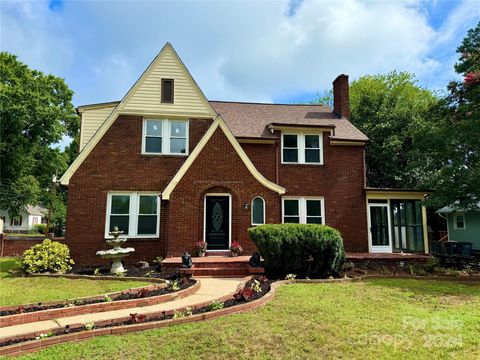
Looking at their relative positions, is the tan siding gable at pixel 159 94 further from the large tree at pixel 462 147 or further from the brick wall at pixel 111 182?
the large tree at pixel 462 147

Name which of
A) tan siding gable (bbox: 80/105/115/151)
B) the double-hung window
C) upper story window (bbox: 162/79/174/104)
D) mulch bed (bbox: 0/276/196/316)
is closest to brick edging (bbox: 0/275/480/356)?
mulch bed (bbox: 0/276/196/316)

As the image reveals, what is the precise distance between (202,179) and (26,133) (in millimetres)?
27200

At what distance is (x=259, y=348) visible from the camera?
4.84 meters

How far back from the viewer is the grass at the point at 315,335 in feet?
15.5

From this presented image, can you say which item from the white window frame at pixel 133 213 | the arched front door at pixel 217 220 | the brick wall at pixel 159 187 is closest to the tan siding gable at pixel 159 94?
the brick wall at pixel 159 187

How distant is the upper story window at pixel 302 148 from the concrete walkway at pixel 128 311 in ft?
26.1

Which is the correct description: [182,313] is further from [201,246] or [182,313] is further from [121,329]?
[201,246]

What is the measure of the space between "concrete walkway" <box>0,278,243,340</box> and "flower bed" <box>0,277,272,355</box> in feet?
0.84

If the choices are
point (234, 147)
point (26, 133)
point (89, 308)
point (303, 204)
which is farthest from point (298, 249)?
point (26, 133)

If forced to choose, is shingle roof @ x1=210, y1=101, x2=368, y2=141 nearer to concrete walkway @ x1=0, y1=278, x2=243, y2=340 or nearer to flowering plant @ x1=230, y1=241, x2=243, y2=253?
flowering plant @ x1=230, y1=241, x2=243, y2=253

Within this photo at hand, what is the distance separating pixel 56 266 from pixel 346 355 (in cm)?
1008

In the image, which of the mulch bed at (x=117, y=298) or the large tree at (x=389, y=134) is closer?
the mulch bed at (x=117, y=298)

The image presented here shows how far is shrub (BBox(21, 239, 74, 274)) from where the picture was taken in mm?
10742

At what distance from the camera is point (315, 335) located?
530cm
